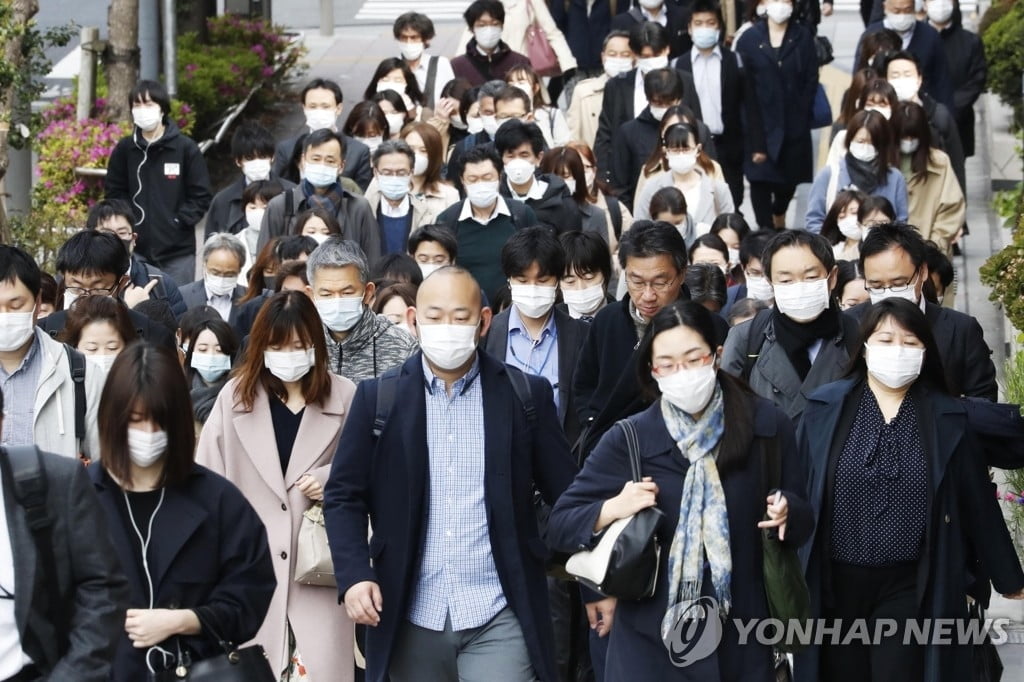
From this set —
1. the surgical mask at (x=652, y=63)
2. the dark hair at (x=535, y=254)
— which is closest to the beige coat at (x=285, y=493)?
the dark hair at (x=535, y=254)

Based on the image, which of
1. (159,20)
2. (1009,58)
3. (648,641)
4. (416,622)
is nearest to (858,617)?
(648,641)

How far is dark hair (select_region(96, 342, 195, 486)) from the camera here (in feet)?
18.5

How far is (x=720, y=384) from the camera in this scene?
20.8 feet

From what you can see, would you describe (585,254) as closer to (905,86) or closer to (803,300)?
(803,300)

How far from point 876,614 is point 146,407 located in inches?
113

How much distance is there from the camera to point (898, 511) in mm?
7012

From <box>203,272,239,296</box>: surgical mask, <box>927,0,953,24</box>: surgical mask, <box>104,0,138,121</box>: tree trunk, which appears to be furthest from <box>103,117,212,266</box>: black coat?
<box>927,0,953,24</box>: surgical mask

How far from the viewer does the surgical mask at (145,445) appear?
5641 millimetres

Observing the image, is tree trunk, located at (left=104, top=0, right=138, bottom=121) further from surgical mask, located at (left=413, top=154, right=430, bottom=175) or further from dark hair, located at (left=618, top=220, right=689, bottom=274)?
dark hair, located at (left=618, top=220, right=689, bottom=274)

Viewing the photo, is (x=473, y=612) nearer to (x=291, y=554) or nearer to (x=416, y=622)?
(x=416, y=622)

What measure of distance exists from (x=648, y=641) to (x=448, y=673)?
2.50ft

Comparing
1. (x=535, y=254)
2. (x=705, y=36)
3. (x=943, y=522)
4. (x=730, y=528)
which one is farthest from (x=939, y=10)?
(x=730, y=528)

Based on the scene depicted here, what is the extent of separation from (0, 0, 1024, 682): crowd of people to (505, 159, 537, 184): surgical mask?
420mm

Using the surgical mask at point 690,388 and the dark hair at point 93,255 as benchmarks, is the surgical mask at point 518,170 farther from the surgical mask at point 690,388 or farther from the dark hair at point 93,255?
the surgical mask at point 690,388
